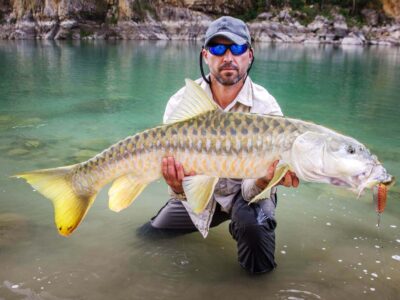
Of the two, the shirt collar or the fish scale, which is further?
the shirt collar

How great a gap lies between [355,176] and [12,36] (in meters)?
65.4

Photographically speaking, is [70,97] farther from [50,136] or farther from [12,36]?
[12,36]

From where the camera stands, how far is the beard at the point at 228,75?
4125mm

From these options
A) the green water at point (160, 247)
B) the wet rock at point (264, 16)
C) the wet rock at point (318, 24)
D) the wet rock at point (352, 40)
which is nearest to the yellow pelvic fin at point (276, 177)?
the green water at point (160, 247)

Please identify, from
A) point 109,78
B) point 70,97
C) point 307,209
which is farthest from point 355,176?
point 109,78

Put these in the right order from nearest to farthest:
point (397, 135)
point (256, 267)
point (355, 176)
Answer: point (355, 176) < point (256, 267) < point (397, 135)

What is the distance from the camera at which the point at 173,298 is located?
12.8ft

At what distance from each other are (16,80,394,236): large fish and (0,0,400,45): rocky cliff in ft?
205

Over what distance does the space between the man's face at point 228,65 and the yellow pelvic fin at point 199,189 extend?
1197mm

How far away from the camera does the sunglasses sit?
4109mm

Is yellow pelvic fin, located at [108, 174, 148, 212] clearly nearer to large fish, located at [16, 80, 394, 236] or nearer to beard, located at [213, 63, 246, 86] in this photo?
large fish, located at [16, 80, 394, 236]

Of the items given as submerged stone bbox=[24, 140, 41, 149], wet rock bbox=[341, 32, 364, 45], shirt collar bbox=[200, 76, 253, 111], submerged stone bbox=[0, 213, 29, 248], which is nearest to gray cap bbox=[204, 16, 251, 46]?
shirt collar bbox=[200, 76, 253, 111]

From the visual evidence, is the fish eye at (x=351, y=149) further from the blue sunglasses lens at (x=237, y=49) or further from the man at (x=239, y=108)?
the blue sunglasses lens at (x=237, y=49)

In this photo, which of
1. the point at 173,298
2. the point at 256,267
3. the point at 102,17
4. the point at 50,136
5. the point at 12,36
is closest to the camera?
the point at 173,298
